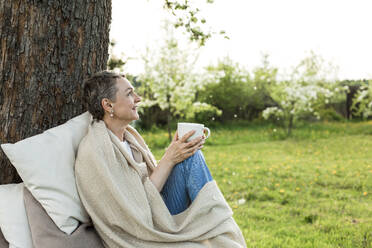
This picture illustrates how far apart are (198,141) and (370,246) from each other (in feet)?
6.90

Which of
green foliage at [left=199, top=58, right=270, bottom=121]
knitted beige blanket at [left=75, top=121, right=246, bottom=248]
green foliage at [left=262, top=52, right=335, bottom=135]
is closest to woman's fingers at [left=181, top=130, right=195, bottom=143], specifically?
knitted beige blanket at [left=75, top=121, right=246, bottom=248]

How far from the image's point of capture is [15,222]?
6.72ft

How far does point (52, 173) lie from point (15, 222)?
0.99 feet

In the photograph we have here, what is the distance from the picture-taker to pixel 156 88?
1040cm

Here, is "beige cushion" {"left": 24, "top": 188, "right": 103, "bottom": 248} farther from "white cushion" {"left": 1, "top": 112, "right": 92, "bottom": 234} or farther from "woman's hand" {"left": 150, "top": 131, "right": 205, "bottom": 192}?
"woman's hand" {"left": 150, "top": 131, "right": 205, "bottom": 192}

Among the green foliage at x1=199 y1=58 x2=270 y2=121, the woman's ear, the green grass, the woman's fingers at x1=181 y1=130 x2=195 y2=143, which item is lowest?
the green grass

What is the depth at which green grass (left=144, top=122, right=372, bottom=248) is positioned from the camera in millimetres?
3773

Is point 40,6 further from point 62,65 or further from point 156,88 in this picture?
point 156,88

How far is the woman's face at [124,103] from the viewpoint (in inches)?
93.2


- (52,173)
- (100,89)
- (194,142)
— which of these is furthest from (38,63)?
(194,142)

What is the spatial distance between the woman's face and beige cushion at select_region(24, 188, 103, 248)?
0.66 meters

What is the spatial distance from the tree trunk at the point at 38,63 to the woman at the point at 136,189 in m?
0.19

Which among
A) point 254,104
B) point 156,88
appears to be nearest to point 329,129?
point 254,104

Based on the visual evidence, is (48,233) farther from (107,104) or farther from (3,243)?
(107,104)
